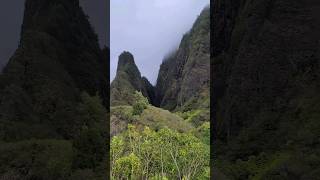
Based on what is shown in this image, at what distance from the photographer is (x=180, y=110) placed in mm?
60469

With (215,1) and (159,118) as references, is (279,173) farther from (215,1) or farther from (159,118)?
(215,1)

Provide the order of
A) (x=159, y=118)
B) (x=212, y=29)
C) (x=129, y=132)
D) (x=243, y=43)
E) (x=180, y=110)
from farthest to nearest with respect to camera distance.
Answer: (x=180, y=110)
(x=212, y=29)
(x=159, y=118)
(x=243, y=43)
(x=129, y=132)

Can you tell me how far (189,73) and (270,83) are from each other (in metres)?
27.7

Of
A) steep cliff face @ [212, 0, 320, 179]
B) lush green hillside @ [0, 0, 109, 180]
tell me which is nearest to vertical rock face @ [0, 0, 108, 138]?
lush green hillside @ [0, 0, 109, 180]

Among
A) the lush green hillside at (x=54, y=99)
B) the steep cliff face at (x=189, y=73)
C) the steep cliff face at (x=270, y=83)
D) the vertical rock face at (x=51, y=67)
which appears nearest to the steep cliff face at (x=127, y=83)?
the steep cliff face at (x=189, y=73)

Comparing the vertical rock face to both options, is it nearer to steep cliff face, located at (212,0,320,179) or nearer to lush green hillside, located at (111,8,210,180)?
lush green hillside, located at (111,8,210,180)

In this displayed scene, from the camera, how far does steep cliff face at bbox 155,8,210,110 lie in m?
60.3

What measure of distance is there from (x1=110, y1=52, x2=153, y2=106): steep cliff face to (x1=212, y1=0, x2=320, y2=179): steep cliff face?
50.8 feet

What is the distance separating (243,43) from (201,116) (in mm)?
13185

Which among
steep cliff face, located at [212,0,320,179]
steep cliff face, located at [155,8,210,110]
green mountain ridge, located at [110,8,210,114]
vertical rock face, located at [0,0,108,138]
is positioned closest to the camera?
vertical rock face, located at [0,0,108,138]

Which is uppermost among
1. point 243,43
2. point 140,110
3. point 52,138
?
point 243,43

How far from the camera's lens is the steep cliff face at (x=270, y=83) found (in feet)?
109

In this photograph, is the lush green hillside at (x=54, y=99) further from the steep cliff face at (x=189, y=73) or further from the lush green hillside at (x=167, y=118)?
the steep cliff face at (x=189, y=73)

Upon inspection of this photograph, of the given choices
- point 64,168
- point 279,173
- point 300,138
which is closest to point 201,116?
point 300,138
